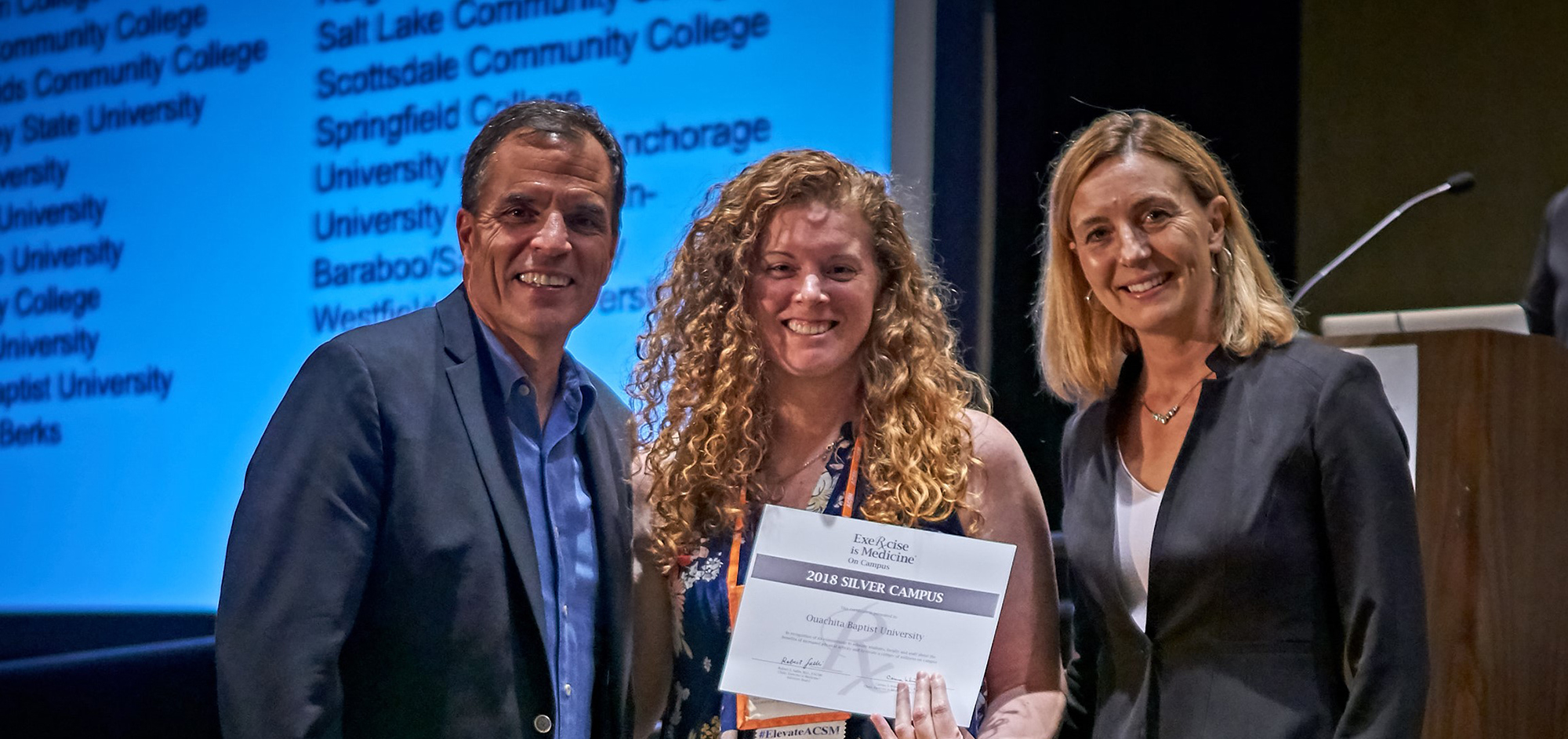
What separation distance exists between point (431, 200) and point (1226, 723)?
292cm

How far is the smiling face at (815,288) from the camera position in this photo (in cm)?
221

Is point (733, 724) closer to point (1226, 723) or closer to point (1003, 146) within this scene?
point (1226, 723)

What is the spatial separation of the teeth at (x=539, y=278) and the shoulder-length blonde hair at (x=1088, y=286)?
860 mm

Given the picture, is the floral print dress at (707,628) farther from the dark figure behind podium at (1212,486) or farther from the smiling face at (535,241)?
the smiling face at (535,241)

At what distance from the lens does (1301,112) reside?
6270mm

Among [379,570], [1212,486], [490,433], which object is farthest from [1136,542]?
[379,570]

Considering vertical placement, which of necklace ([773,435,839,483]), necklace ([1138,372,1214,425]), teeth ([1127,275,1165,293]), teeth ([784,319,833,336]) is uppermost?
teeth ([1127,275,1165,293])

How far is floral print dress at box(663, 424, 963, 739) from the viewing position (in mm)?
2125

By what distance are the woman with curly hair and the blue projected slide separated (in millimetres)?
1358

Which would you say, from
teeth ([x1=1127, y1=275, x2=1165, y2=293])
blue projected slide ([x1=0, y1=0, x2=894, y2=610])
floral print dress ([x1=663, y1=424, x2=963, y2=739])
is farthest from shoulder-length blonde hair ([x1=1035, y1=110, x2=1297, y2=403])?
blue projected slide ([x1=0, y1=0, x2=894, y2=610])

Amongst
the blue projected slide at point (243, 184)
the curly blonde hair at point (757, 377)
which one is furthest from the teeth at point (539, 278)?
the blue projected slide at point (243, 184)

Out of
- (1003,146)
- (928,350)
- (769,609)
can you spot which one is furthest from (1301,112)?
(769,609)

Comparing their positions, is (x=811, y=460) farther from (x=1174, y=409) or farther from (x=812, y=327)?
(x=1174, y=409)

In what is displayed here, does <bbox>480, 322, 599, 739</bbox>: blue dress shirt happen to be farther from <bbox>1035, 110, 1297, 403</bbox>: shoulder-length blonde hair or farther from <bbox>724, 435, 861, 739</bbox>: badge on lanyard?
<bbox>1035, 110, 1297, 403</bbox>: shoulder-length blonde hair
